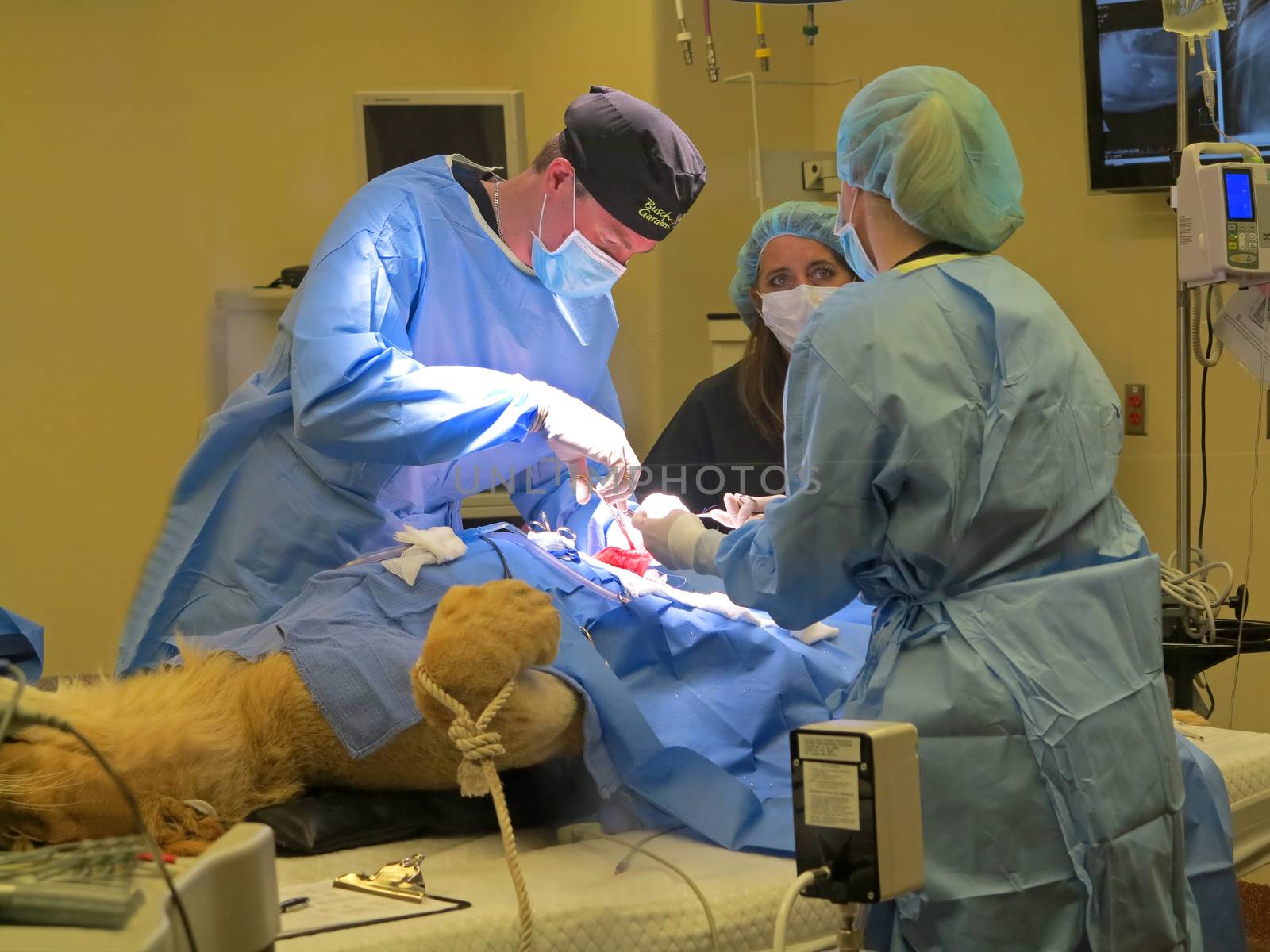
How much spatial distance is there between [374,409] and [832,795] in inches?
29.3

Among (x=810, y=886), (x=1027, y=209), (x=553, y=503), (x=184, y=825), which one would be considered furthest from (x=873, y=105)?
(x=184, y=825)

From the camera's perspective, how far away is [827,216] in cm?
170

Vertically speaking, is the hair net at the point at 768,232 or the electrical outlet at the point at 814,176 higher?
the electrical outlet at the point at 814,176

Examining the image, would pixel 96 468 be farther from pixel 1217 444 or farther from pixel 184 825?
pixel 1217 444

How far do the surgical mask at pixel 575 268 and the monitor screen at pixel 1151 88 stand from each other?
744mm

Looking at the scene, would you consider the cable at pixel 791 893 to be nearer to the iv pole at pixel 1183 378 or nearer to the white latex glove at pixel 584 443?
the white latex glove at pixel 584 443

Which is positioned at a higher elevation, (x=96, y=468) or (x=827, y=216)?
(x=827, y=216)

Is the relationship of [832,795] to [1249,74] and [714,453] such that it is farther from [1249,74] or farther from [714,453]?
[1249,74]

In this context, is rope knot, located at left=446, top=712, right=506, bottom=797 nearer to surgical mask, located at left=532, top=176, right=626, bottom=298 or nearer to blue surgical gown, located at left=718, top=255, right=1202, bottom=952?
blue surgical gown, located at left=718, top=255, right=1202, bottom=952

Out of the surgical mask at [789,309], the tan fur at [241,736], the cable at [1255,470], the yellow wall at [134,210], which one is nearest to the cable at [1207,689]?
the cable at [1255,470]

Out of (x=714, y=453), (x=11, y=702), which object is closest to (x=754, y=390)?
(x=714, y=453)

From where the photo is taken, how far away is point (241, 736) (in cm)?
138

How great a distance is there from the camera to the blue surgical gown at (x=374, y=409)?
148 cm

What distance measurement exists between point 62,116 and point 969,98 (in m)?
0.98
